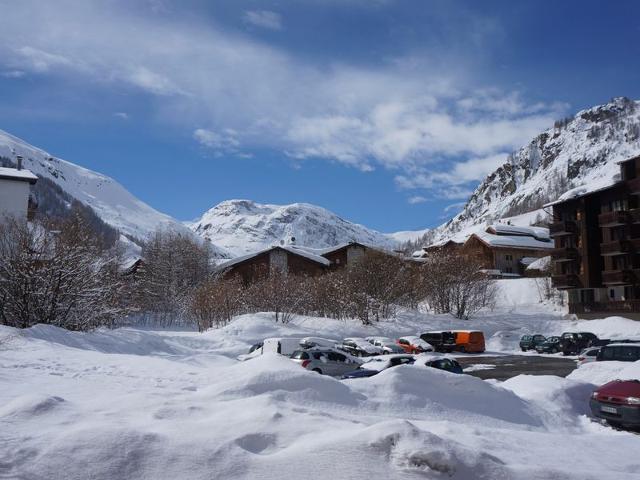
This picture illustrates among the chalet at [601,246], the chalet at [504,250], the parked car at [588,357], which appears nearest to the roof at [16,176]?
the chalet at [504,250]

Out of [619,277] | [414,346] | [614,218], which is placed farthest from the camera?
[619,277]

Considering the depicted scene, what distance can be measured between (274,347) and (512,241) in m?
66.8

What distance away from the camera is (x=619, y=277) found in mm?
51094

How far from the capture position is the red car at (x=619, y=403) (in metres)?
12.2

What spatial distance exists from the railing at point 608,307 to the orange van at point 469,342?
17449 millimetres

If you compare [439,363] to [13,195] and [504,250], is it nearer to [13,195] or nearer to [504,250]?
[13,195]

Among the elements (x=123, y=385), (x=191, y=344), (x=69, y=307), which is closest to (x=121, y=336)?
(x=69, y=307)

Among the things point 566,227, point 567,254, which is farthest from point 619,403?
point 566,227

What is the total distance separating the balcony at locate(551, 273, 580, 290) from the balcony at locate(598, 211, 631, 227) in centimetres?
580

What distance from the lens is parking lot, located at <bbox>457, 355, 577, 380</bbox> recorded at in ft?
83.4

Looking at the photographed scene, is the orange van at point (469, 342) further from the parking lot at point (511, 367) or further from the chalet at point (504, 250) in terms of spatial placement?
the chalet at point (504, 250)

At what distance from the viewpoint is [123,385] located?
1286cm

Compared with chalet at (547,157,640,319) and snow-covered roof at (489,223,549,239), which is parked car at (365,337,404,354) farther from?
snow-covered roof at (489,223,549,239)

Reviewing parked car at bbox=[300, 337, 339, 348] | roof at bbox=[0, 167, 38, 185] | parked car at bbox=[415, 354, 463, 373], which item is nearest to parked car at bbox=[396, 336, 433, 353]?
parked car at bbox=[300, 337, 339, 348]
